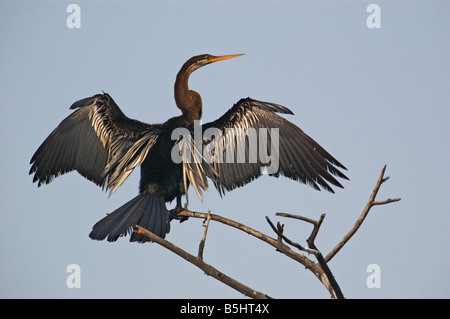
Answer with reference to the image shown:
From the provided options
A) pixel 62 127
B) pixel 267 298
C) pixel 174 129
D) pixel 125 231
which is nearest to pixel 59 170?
pixel 62 127

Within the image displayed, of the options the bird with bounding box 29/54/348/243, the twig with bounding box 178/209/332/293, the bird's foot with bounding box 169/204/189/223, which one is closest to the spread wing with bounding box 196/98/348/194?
the bird with bounding box 29/54/348/243

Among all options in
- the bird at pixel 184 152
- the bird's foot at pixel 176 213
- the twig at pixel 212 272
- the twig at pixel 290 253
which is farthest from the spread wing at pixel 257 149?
the twig at pixel 212 272

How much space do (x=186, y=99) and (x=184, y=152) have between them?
1.07 metres

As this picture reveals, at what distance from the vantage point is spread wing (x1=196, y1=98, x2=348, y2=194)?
5637mm

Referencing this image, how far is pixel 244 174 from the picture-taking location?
5816mm

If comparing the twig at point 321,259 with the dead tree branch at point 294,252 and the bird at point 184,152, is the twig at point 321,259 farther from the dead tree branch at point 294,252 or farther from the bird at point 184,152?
the bird at point 184,152

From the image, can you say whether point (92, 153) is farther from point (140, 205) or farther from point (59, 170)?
point (140, 205)

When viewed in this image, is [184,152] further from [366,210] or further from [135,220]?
[366,210]

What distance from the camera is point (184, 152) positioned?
5703 millimetres

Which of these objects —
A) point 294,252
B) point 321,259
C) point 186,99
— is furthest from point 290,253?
point 186,99

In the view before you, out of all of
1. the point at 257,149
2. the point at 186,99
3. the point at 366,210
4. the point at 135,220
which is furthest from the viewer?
the point at 186,99

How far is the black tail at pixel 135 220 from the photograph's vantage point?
486 cm

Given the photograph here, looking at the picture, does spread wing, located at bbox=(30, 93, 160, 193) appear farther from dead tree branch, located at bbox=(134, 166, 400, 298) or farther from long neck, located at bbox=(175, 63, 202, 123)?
dead tree branch, located at bbox=(134, 166, 400, 298)
